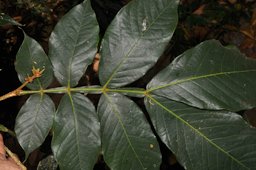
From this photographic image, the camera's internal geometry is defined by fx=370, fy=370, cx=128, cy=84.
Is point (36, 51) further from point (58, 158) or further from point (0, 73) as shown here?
point (0, 73)

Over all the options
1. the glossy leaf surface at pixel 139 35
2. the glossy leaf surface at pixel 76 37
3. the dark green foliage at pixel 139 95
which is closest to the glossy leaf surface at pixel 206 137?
the dark green foliage at pixel 139 95

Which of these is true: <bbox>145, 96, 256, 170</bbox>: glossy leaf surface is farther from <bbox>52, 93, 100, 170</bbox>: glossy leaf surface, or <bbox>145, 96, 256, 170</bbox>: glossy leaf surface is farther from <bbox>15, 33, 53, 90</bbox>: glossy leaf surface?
<bbox>15, 33, 53, 90</bbox>: glossy leaf surface

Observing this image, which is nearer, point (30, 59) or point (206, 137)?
point (206, 137)

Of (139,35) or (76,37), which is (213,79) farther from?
(76,37)

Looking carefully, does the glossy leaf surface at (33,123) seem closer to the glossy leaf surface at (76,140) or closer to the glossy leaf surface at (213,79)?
the glossy leaf surface at (76,140)

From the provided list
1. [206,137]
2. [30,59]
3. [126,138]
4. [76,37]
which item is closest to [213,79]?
[206,137]

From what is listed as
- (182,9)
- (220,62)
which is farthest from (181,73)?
(182,9)
